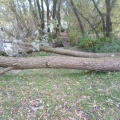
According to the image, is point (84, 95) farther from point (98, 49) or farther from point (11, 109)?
point (98, 49)

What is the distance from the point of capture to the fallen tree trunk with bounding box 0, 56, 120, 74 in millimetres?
3492

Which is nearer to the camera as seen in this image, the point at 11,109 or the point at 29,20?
the point at 11,109

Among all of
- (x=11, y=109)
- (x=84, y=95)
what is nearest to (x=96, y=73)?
(x=84, y=95)

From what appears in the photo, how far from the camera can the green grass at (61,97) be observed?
2.36 meters

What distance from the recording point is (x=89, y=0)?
8008 millimetres

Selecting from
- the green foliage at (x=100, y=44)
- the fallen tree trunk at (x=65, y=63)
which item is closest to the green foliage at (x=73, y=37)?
the green foliage at (x=100, y=44)

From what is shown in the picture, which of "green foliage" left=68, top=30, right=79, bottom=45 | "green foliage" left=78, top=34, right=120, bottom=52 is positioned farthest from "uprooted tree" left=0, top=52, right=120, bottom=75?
"green foliage" left=68, top=30, right=79, bottom=45

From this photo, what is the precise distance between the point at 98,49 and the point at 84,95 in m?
3.78

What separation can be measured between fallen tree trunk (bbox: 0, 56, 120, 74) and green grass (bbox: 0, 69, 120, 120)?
20 centimetres

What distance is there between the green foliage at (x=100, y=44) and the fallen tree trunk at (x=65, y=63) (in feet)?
7.94

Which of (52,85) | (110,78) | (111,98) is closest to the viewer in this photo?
(111,98)

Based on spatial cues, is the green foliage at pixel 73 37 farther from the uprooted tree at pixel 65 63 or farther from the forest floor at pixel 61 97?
the forest floor at pixel 61 97

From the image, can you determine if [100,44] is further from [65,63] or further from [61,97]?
[61,97]

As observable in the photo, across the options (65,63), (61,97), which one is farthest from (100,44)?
(61,97)
